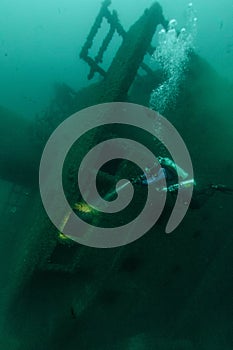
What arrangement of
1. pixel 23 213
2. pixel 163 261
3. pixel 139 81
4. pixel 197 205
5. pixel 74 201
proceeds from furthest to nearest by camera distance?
pixel 23 213 < pixel 139 81 < pixel 163 261 < pixel 197 205 < pixel 74 201

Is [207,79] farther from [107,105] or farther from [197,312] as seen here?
[197,312]

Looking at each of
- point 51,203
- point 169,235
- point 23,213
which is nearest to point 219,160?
point 169,235

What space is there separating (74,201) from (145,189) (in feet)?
→ 4.62

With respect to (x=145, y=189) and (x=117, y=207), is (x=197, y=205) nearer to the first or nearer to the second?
(x=145, y=189)

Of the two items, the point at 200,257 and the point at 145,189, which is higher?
the point at 145,189

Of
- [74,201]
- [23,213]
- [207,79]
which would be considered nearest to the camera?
[74,201]

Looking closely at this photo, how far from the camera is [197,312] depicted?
654 cm

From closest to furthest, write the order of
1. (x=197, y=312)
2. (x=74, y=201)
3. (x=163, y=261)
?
(x=74, y=201) → (x=163, y=261) → (x=197, y=312)

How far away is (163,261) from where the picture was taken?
19.9 feet

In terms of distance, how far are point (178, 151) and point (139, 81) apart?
322cm

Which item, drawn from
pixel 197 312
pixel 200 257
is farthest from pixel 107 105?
pixel 197 312

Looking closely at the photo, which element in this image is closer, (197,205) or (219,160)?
(197,205)

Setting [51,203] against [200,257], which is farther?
[200,257]

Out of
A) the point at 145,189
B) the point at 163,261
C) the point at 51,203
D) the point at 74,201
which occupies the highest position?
the point at 145,189
